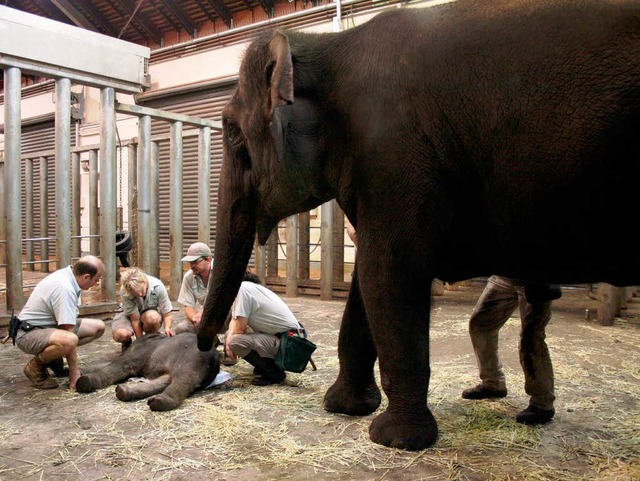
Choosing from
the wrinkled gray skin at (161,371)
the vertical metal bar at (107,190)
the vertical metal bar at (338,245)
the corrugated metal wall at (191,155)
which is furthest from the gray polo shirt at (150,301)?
the corrugated metal wall at (191,155)

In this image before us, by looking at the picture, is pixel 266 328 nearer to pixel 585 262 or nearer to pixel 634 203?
pixel 585 262

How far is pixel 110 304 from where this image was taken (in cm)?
748

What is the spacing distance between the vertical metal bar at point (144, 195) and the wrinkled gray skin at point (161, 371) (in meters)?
3.97

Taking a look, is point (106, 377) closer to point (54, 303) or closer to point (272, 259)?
point (54, 303)

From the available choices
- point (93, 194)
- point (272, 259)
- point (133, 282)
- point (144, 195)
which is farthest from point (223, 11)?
point (133, 282)

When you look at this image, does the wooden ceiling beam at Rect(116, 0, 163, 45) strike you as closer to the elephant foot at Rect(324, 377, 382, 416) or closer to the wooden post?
the wooden post

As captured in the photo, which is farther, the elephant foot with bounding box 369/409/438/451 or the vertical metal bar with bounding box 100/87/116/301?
the vertical metal bar with bounding box 100/87/116/301

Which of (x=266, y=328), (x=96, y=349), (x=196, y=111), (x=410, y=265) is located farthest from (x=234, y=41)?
(x=410, y=265)

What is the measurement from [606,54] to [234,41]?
43.7ft

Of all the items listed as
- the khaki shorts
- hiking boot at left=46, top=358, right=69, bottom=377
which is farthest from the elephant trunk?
hiking boot at left=46, top=358, right=69, bottom=377

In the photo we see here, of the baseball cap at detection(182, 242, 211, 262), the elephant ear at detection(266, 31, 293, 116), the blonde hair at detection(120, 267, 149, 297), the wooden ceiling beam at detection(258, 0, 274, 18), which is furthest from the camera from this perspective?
the wooden ceiling beam at detection(258, 0, 274, 18)

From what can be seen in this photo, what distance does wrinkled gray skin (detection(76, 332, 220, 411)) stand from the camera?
405cm

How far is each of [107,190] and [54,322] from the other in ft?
11.1

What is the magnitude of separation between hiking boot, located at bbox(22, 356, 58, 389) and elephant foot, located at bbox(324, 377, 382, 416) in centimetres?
226
